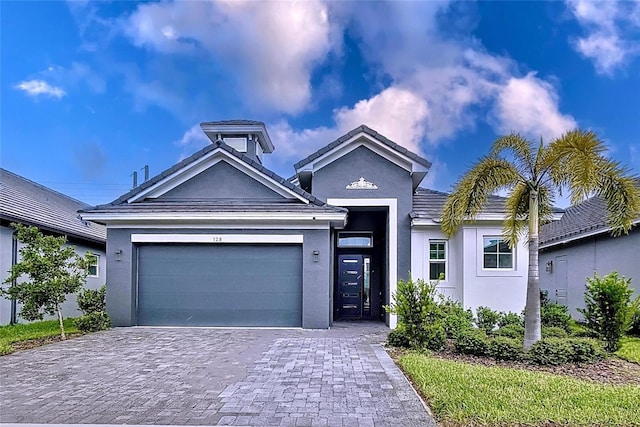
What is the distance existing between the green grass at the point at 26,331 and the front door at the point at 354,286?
867cm

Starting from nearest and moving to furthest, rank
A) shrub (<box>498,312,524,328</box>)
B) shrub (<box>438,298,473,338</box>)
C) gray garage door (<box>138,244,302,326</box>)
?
shrub (<box>438,298,473,338</box>), shrub (<box>498,312,524,328</box>), gray garage door (<box>138,244,302,326</box>)

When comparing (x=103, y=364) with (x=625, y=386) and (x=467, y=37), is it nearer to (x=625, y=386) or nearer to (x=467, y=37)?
(x=625, y=386)

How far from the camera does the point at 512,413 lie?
16.6ft

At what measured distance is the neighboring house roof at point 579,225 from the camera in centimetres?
1511

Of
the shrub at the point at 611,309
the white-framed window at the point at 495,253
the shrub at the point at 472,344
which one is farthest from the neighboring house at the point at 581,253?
Result: the shrub at the point at 472,344

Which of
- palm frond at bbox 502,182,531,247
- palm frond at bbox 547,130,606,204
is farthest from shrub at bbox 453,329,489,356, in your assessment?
palm frond at bbox 547,130,606,204

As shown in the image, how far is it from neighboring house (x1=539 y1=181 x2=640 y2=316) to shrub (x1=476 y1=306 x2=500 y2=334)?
12.2 feet

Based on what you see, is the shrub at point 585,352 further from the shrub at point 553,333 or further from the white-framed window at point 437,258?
the white-framed window at point 437,258

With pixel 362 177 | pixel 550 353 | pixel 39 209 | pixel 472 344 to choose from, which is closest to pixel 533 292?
pixel 550 353

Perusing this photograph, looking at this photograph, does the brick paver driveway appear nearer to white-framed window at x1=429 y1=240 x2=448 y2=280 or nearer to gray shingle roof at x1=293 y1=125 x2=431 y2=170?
white-framed window at x1=429 y1=240 x2=448 y2=280

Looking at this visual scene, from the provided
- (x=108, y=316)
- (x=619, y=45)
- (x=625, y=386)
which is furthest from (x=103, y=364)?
(x=619, y=45)

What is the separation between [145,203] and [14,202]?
15.3 ft

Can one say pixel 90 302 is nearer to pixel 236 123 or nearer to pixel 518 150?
pixel 236 123

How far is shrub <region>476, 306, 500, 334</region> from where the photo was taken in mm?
12057
